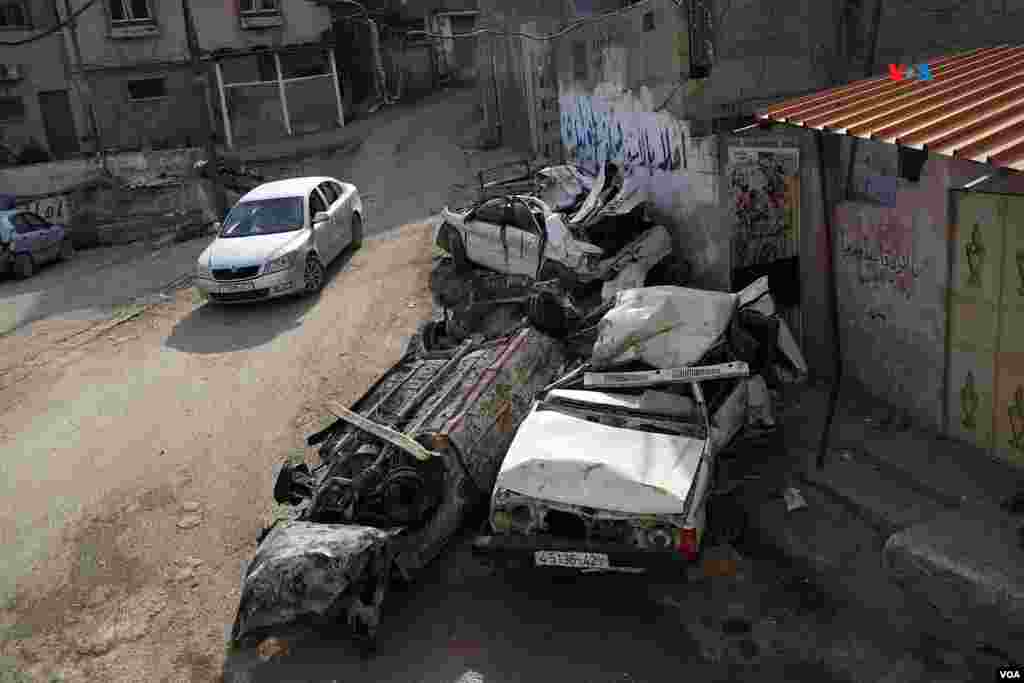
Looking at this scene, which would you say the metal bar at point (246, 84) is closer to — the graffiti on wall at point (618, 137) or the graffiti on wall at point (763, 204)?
the graffiti on wall at point (618, 137)

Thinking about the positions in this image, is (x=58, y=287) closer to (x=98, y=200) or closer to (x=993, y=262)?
(x=98, y=200)

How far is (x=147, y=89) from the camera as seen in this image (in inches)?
1172

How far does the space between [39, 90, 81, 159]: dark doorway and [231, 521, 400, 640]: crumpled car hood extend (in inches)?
1118

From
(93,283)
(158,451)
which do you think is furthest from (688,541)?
(93,283)

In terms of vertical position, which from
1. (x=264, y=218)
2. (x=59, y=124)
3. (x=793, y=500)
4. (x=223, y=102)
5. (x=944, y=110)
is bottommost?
(x=793, y=500)

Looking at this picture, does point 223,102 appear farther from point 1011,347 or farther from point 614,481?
point 1011,347

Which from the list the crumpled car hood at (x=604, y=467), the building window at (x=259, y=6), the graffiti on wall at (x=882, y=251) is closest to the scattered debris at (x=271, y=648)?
the crumpled car hood at (x=604, y=467)

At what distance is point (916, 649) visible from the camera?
5.42m

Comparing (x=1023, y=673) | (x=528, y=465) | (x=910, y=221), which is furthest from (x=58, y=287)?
(x=1023, y=673)

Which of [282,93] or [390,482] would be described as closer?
[390,482]

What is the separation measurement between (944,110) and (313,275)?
32.8 feet

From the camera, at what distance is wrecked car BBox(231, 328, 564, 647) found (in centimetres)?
573

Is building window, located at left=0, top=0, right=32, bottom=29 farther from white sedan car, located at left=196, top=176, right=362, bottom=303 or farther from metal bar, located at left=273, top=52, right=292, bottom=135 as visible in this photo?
white sedan car, located at left=196, top=176, right=362, bottom=303

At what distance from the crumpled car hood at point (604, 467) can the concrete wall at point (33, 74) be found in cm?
2866
